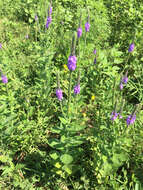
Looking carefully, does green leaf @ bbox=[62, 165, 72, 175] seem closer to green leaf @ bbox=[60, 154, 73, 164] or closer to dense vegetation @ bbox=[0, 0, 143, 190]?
dense vegetation @ bbox=[0, 0, 143, 190]

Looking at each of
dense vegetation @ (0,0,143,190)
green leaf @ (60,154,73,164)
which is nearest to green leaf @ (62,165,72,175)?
dense vegetation @ (0,0,143,190)

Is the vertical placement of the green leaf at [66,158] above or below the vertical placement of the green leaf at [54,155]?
above

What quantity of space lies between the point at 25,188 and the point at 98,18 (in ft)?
13.7

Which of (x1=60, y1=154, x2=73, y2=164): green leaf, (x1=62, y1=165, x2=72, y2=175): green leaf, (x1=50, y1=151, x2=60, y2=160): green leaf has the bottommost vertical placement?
(x1=62, y1=165, x2=72, y2=175): green leaf

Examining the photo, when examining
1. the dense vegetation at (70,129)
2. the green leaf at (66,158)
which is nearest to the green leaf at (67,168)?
the dense vegetation at (70,129)

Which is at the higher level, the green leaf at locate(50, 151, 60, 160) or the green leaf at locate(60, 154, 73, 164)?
the green leaf at locate(60, 154, 73, 164)

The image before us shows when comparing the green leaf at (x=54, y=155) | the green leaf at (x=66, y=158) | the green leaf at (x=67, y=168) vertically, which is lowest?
the green leaf at (x=67, y=168)

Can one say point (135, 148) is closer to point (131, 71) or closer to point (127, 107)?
point (127, 107)

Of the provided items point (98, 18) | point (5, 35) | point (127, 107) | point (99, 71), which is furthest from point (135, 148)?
point (5, 35)

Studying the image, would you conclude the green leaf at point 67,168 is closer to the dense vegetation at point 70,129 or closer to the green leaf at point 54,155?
the dense vegetation at point 70,129

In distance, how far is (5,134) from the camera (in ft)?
7.72

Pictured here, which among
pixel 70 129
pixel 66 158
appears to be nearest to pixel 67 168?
pixel 66 158

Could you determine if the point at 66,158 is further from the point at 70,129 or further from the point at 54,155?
the point at 70,129

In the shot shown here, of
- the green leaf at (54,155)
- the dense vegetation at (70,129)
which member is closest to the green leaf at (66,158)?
the dense vegetation at (70,129)
